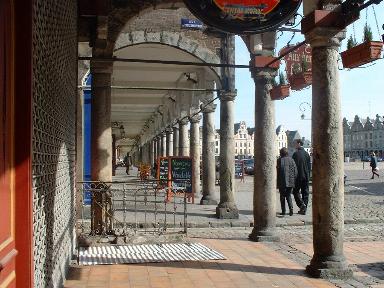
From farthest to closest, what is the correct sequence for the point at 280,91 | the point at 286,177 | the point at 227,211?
the point at 286,177 < the point at 227,211 < the point at 280,91

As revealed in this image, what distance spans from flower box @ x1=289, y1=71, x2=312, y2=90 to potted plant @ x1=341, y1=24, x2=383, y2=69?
1.55 m

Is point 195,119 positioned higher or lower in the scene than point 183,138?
higher

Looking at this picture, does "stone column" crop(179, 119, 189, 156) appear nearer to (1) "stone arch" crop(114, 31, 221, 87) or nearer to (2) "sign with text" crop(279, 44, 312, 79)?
(1) "stone arch" crop(114, 31, 221, 87)

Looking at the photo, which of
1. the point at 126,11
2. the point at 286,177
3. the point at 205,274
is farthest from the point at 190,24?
the point at 205,274

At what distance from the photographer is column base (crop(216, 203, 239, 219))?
11289 mm

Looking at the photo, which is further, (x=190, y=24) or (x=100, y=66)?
(x=190, y=24)

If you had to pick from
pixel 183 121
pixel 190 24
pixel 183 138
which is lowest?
pixel 183 138

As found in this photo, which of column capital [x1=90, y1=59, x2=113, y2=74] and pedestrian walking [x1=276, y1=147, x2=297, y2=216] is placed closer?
column capital [x1=90, y1=59, x2=113, y2=74]

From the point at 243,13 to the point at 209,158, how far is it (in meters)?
10.2

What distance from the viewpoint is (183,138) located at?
20.7m

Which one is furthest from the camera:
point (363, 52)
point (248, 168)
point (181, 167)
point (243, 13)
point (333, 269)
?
point (248, 168)

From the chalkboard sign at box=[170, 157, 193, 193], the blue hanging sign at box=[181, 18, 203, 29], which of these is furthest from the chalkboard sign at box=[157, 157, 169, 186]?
the blue hanging sign at box=[181, 18, 203, 29]

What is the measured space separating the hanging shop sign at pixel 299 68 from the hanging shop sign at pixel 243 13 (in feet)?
7.60

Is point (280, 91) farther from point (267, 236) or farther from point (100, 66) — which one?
point (100, 66)
